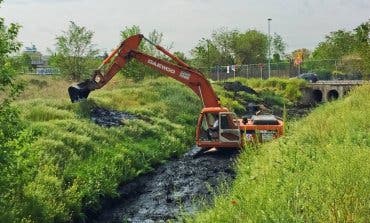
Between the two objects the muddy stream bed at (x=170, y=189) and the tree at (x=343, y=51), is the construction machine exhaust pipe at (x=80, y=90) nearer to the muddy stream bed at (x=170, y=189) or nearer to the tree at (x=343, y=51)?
the muddy stream bed at (x=170, y=189)

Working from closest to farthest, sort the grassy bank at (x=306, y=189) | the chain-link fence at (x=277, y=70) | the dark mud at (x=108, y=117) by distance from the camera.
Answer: the grassy bank at (x=306, y=189)
the dark mud at (x=108, y=117)
the chain-link fence at (x=277, y=70)

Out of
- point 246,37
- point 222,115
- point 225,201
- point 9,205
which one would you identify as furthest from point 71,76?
point 246,37

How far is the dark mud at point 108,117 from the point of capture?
2348 cm

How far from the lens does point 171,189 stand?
1759 cm

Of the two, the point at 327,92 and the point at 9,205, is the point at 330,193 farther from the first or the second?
the point at 327,92

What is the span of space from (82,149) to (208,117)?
209 inches

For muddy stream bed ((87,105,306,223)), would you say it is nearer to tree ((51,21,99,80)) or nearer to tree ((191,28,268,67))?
tree ((51,21,99,80))

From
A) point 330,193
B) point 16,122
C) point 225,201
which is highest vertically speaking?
point 16,122

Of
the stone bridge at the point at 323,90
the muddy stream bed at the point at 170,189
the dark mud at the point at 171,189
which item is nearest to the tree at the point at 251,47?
the stone bridge at the point at 323,90

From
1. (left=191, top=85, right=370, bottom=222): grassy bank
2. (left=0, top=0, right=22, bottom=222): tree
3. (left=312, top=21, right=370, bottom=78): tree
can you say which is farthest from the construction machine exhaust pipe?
(left=312, top=21, right=370, bottom=78): tree

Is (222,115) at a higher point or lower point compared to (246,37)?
lower

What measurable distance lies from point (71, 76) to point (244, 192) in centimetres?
3362

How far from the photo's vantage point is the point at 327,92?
2120 inches

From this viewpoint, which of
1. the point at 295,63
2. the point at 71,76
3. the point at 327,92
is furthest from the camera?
the point at 295,63
